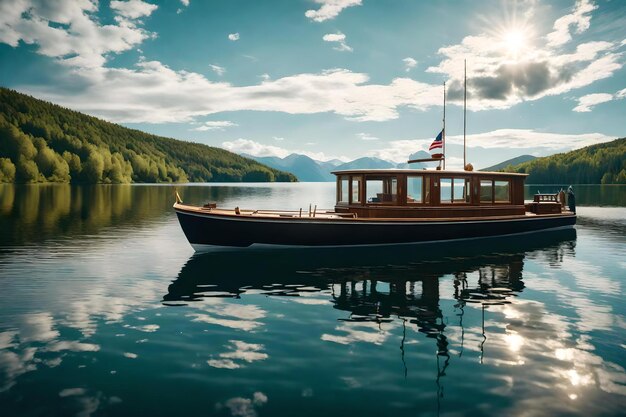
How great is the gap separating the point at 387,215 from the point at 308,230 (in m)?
4.10

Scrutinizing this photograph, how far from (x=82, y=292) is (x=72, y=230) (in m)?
16.5

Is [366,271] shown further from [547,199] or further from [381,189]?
[547,199]

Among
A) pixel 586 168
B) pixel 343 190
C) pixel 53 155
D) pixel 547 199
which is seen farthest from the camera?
pixel 586 168

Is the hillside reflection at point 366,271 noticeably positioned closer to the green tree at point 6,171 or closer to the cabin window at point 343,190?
the cabin window at point 343,190

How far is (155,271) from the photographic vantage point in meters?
16.5

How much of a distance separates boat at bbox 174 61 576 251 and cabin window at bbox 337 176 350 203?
50 millimetres

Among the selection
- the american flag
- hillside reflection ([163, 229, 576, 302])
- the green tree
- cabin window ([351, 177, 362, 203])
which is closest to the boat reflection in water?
hillside reflection ([163, 229, 576, 302])

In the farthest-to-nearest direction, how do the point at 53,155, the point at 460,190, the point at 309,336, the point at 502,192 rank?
the point at 53,155 → the point at 502,192 → the point at 460,190 → the point at 309,336

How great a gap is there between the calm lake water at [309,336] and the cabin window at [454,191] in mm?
4549

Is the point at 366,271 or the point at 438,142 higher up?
the point at 438,142

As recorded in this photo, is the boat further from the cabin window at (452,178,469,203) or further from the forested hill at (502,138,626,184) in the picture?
the forested hill at (502,138,626,184)

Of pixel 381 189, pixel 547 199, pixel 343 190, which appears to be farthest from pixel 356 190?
pixel 547 199

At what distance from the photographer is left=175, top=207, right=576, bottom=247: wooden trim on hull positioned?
762 inches

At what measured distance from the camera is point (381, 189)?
2145cm
